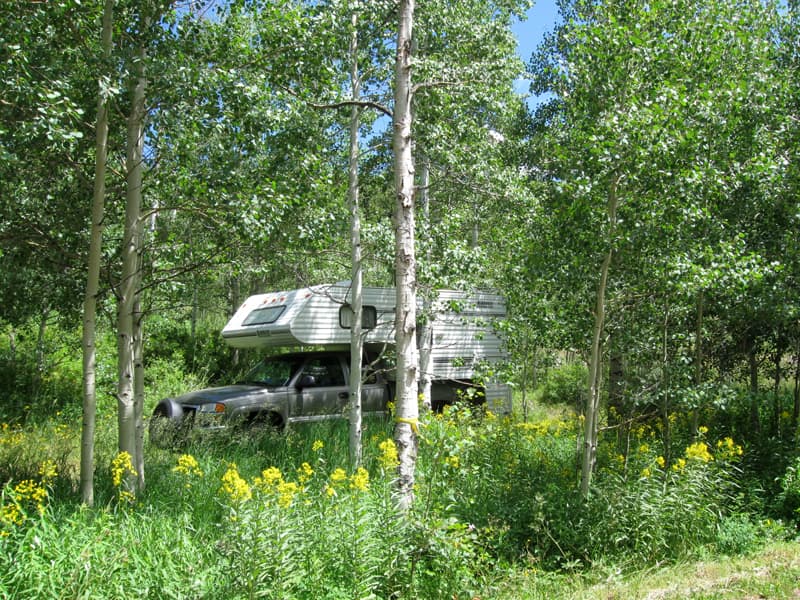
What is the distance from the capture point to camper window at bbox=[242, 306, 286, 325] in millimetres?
10070

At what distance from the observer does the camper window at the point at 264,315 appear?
10.1 metres

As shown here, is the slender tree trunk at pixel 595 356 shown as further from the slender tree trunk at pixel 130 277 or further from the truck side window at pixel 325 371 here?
the truck side window at pixel 325 371

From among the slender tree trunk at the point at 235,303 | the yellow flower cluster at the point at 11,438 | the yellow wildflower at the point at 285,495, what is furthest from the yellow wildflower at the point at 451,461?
the slender tree trunk at the point at 235,303

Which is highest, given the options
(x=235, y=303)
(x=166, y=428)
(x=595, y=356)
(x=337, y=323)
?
(x=235, y=303)

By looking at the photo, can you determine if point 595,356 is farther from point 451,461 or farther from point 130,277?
point 130,277

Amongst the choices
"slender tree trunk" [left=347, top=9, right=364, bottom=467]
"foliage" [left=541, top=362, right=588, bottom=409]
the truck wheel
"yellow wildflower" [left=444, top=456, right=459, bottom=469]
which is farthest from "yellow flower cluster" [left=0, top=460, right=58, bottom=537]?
"foliage" [left=541, top=362, right=588, bottom=409]

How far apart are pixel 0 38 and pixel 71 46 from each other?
137cm

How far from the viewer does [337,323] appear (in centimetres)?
1019

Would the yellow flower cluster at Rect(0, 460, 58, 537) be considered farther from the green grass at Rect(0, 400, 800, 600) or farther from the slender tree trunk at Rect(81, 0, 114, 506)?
the slender tree trunk at Rect(81, 0, 114, 506)

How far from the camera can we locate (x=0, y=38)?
4391 millimetres

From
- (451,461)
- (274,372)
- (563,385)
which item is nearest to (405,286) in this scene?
(451,461)

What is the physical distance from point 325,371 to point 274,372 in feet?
2.75

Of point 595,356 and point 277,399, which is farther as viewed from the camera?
point 277,399

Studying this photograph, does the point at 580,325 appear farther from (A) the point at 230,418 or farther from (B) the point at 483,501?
(A) the point at 230,418
